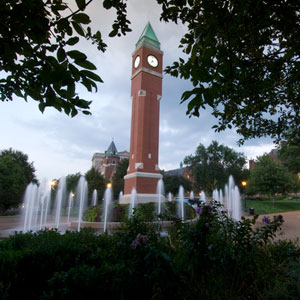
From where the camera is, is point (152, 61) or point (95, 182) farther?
point (95, 182)

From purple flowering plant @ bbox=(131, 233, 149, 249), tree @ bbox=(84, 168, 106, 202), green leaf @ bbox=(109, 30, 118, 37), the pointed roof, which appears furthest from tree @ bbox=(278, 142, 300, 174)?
the pointed roof

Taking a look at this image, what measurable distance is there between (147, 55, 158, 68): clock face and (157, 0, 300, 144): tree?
1935 centimetres

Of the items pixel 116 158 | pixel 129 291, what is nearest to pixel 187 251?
pixel 129 291

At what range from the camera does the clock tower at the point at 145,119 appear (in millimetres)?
20797

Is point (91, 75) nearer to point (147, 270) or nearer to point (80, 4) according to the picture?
point (80, 4)

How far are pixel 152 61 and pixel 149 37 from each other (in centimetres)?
287

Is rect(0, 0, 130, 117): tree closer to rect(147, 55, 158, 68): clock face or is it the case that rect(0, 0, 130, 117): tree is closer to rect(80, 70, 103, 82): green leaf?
rect(80, 70, 103, 82): green leaf

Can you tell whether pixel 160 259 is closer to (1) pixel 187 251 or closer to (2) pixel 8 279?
(1) pixel 187 251

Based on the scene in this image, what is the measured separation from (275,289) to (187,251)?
1.13m

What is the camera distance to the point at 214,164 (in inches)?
1766

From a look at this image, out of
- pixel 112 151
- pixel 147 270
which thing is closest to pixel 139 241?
pixel 147 270

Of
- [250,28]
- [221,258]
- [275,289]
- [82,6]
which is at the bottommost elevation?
[275,289]

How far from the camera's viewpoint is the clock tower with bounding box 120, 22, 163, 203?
20.8 metres

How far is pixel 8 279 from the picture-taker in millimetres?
2484
